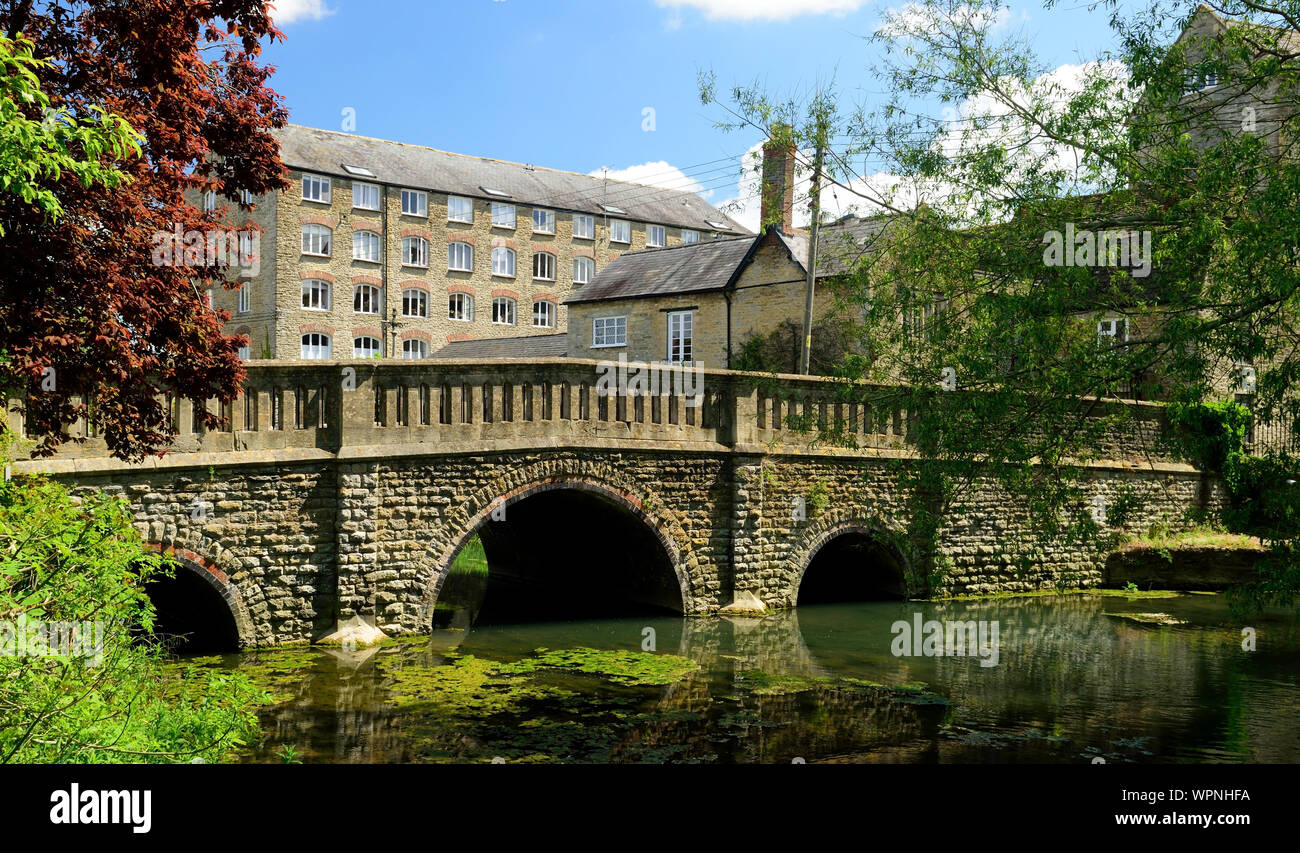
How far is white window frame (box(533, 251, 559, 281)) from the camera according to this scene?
149 ft

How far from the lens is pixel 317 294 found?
130 feet

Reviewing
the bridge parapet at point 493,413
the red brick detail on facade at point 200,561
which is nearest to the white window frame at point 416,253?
the bridge parapet at point 493,413

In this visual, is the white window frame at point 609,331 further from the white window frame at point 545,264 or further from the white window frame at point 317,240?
the white window frame at point 545,264

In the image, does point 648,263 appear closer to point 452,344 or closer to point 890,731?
point 452,344

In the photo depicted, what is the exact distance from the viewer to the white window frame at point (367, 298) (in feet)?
133

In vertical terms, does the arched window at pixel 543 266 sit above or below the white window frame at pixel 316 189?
below

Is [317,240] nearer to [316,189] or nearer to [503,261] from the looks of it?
[316,189]

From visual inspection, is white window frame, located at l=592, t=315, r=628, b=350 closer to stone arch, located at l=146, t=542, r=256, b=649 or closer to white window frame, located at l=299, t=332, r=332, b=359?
white window frame, located at l=299, t=332, r=332, b=359

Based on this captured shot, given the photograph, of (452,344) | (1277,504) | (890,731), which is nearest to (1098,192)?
(1277,504)

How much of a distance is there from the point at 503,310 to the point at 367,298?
6.20 metres

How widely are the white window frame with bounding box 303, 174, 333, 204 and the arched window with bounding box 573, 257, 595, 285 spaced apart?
1163 cm

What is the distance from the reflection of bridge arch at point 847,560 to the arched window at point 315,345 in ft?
85.1

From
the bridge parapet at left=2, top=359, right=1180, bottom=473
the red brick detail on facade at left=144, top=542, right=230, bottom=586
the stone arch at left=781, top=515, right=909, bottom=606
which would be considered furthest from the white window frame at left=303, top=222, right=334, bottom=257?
the red brick detail on facade at left=144, top=542, right=230, bottom=586

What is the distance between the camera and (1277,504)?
940 centimetres
